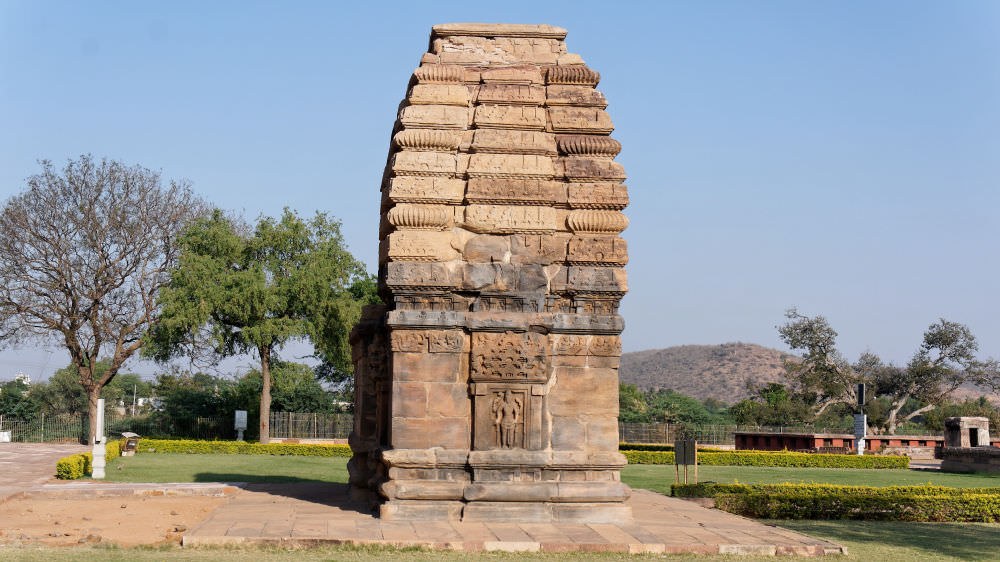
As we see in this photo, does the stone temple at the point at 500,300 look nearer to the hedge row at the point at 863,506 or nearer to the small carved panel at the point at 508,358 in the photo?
the small carved panel at the point at 508,358

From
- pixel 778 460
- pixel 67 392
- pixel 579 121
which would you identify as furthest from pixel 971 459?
pixel 67 392

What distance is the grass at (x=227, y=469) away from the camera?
17.3 meters

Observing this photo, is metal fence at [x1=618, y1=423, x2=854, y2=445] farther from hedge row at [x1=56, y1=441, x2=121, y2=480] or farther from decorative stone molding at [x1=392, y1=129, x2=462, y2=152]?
decorative stone molding at [x1=392, y1=129, x2=462, y2=152]

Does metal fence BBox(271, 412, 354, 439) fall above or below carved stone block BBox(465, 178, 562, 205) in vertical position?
below

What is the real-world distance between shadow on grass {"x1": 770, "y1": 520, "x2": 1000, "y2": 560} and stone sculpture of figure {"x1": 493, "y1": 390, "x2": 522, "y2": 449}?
3553 millimetres

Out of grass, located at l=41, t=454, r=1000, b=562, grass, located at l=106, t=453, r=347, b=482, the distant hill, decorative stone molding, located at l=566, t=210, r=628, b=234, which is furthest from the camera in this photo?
the distant hill

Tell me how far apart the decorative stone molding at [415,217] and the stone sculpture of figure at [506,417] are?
2016mm

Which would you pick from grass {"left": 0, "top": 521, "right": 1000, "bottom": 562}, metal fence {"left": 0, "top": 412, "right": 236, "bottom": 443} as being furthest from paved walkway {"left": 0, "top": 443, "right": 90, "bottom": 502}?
grass {"left": 0, "top": 521, "right": 1000, "bottom": 562}

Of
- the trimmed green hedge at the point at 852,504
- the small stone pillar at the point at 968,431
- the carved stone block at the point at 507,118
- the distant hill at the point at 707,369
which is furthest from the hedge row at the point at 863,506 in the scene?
the distant hill at the point at 707,369

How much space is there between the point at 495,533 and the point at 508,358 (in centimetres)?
195

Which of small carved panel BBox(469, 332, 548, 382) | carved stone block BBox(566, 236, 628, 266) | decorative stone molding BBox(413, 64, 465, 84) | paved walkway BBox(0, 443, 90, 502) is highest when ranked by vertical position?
decorative stone molding BBox(413, 64, 465, 84)

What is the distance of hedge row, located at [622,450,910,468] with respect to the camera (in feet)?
87.9

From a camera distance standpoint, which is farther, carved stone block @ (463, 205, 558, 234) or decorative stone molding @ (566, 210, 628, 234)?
decorative stone molding @ (566, 210, 628, 234)

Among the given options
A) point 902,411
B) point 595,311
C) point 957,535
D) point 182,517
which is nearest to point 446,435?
point 595,311
